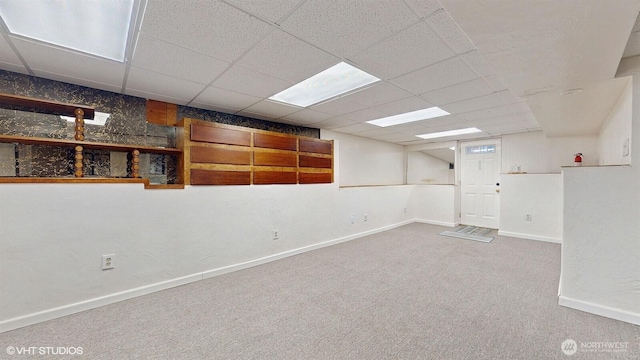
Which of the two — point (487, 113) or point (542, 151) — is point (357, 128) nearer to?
point (487, 113)

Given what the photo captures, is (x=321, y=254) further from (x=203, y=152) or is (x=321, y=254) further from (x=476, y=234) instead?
(x=476, y=234)

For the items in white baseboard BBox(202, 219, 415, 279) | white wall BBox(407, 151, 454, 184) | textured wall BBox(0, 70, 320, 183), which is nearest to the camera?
textured wall BBox(0, 70, 320, 183)

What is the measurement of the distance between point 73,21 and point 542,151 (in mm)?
7146

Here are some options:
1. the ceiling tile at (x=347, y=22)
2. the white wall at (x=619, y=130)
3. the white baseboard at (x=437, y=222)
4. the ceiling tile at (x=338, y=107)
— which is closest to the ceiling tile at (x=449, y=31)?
the ceiling tile at (x=347, y=22)

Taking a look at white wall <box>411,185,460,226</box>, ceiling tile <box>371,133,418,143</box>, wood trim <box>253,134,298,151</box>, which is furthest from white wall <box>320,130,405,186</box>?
wood trim <box>253,134,298,151</box>

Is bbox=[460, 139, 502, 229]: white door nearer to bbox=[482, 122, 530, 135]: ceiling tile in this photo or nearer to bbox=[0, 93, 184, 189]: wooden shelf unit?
bbox=[482, 122, 530, 135]: ceiling tile

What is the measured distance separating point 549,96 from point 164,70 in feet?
12.4

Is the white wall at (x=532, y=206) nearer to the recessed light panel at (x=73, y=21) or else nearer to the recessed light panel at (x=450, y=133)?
the recessed light panel at (x=450, y=133)

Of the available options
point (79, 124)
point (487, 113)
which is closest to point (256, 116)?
point (79, 124)

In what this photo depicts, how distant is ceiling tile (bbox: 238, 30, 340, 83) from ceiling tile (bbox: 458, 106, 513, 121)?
8.97ft

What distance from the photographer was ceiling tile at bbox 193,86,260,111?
2861mm

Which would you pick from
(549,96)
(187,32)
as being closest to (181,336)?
(187,32)

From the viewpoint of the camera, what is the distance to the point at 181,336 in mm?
1896

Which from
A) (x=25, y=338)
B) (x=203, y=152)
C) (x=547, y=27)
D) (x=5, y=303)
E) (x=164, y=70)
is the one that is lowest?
(x=25, y=338)
